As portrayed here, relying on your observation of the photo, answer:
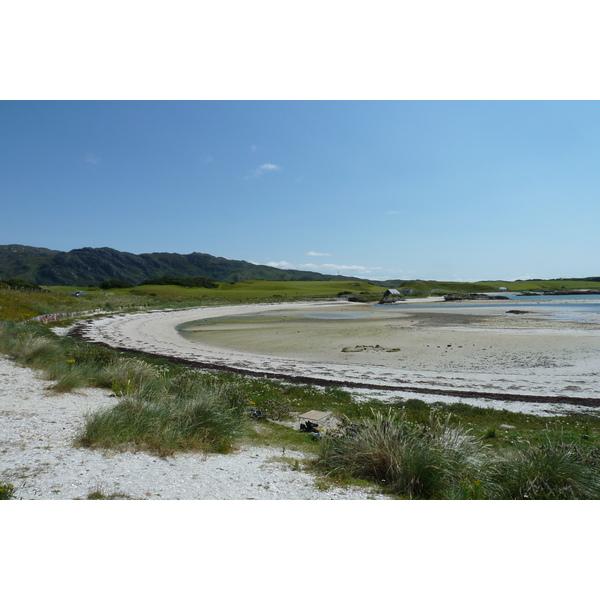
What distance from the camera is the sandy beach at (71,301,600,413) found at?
13.5 m

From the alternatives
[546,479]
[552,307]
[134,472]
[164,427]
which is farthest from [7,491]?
[552,307]

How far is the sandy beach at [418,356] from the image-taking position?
1353 cm

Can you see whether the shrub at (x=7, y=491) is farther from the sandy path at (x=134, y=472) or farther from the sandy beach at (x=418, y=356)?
the sandy beach at (x=418, y=356)

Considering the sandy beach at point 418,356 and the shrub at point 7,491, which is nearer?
the shrub at point 7,491

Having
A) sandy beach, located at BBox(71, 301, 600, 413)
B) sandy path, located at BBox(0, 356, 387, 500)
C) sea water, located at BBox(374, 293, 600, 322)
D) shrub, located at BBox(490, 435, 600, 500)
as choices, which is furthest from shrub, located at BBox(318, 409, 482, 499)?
sea water, located at BBox(374, 293, 600, 322)

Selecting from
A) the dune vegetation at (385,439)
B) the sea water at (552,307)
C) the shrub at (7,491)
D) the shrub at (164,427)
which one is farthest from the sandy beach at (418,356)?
the sea water at (552,307)

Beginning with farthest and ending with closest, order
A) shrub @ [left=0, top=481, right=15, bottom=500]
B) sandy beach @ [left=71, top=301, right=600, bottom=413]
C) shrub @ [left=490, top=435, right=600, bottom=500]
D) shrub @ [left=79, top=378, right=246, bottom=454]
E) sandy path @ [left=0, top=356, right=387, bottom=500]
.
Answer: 1. sandy beach @ [left=71, top=301, right=600, bottom=413]
2. shrub @ [left=79, top=378, right=246, bottom=454]
3. shrub @ [left=490, top=435, right=600, bottom=500]
4. sandy path @ [left=0, top=356, right=387, bottom=500]
5. shrub @ [left=0, top=481, right=15, bottom=500]

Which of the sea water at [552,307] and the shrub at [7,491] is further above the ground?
the shrub at [7,491]

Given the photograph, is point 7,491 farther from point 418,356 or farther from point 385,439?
point 418,356

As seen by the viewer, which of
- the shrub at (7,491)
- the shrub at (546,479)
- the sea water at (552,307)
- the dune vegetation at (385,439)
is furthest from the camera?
the sea water at (552,307)

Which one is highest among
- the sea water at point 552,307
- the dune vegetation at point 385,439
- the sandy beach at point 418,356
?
the dune vegetation at point 385,439

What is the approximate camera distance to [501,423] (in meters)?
9.97

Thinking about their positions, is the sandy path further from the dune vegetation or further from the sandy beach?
the sandy beach

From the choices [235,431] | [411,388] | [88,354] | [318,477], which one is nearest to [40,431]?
A: [235,431]
